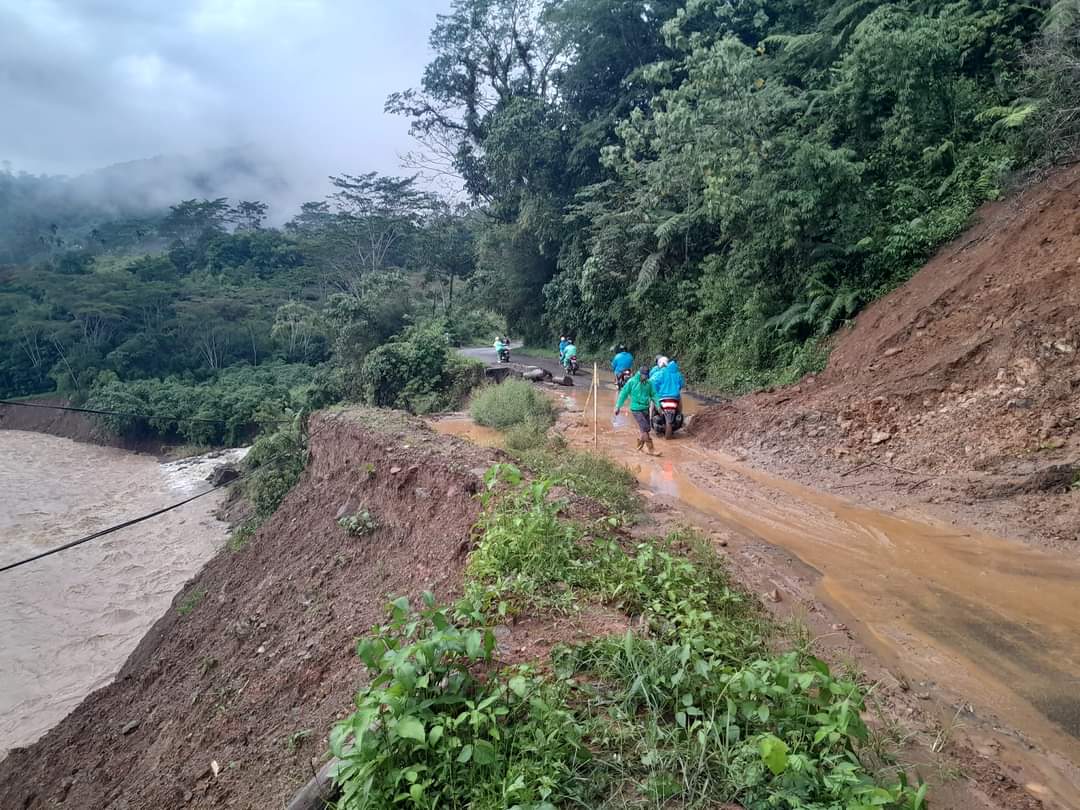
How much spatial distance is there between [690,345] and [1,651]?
17965 millimetres

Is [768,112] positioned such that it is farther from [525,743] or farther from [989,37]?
[525,743]

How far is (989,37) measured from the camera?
12820 mm

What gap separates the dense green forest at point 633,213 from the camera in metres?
12.1

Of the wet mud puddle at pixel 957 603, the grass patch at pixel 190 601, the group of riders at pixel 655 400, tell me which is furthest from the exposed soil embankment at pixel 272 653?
the group of riders at pixel 655 400

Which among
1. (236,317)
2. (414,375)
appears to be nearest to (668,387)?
(414,375)

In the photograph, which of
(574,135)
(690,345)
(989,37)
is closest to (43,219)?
(574,135)

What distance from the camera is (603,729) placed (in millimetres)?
2564

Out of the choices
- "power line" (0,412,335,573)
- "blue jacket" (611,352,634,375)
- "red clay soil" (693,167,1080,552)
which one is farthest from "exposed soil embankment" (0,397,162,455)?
A: "red clay soil" (693,167,1080,552)

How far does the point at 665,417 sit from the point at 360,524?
6.18 meters

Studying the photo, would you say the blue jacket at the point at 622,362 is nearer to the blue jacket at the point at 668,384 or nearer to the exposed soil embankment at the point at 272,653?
the blue jacket at the point at 668,384

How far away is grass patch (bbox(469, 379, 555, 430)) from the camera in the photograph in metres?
13.1

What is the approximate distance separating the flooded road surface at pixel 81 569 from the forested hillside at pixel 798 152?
1495 cm

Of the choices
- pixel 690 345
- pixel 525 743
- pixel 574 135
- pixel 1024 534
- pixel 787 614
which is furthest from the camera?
pixel 574 135

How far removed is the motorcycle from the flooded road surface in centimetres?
1108
